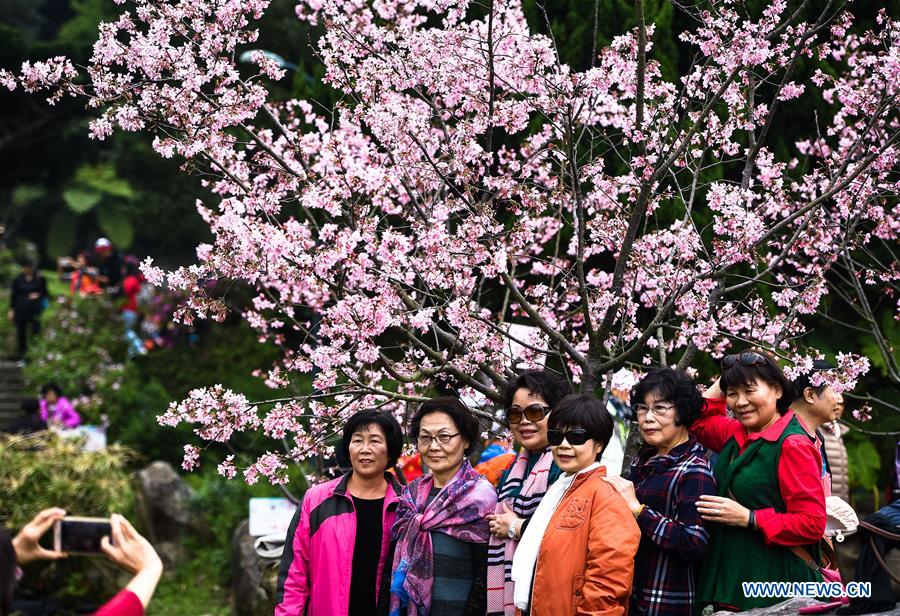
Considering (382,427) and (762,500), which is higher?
(382,427)

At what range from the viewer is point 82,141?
72.2ft

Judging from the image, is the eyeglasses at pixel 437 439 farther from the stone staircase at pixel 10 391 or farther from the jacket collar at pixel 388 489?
the stone staircase at pixel 10 391

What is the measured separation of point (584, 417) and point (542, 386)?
433mm

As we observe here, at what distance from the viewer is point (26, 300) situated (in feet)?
53.2

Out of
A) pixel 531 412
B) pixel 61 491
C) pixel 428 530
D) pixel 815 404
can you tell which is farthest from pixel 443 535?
pixel 61 491

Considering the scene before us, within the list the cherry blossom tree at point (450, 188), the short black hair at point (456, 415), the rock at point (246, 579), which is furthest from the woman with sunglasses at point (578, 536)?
the rock at point (246, 579)

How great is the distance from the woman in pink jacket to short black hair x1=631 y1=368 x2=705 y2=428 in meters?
1.07

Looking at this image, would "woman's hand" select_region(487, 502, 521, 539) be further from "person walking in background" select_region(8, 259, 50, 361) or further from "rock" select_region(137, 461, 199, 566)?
"person walking in background" select_region(8, 259, 50, 361)

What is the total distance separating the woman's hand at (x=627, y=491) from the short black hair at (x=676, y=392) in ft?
1.05

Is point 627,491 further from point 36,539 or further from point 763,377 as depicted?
point 36,539

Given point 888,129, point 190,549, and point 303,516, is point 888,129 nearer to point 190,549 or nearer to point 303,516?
point 303,516

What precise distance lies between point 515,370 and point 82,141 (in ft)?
63.3

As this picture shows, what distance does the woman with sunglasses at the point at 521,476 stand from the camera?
3.77 m

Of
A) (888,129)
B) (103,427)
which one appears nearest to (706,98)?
(888,129)
